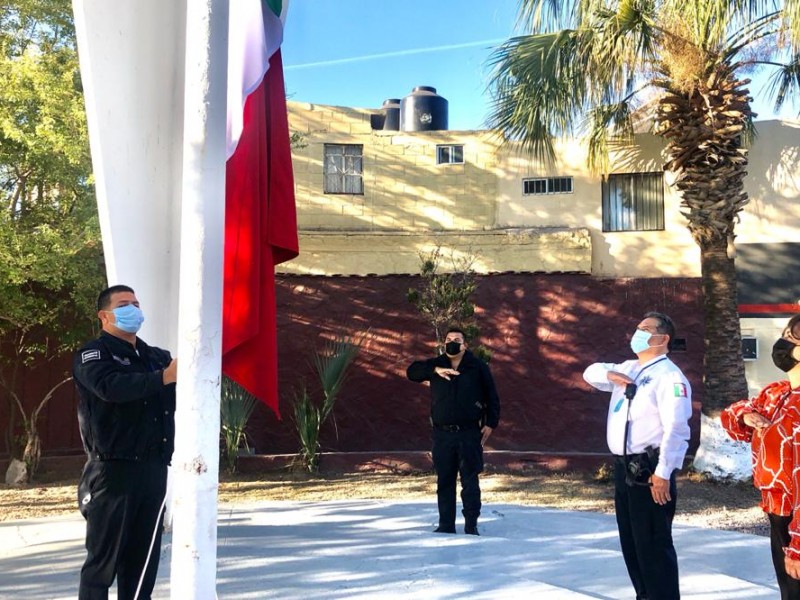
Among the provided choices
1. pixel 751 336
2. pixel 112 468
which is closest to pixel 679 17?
pixel 751 336

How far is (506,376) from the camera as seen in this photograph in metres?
11.1

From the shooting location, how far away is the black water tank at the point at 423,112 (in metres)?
13.5

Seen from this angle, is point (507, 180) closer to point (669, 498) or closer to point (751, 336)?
point (751, 336)

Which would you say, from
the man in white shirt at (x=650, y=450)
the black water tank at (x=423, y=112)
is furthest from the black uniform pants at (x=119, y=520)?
the black water tank at (x=423, y=112)

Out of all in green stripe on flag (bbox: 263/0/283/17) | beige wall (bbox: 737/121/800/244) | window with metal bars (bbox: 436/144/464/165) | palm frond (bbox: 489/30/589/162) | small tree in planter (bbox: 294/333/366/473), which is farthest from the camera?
window with metal bars (bbox: 436/144/464/165)

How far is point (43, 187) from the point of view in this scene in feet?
28.9

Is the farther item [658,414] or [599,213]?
[599,213]

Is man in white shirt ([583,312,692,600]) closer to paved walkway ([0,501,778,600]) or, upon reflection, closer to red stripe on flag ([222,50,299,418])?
paved walkway ([0,501,778,600])

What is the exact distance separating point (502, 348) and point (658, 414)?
23.5 feet

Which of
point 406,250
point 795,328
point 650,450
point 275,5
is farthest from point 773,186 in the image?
point 275,5

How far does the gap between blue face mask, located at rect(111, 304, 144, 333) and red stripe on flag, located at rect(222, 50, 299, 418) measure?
18.2 inches

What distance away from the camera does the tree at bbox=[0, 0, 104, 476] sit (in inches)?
308

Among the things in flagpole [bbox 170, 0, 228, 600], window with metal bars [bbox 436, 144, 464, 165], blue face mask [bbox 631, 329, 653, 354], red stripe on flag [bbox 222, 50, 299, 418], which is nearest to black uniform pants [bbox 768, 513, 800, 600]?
blue face mask [bbox 631, 329, 653, 354]

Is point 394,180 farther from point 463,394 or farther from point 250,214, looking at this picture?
point 250,214
